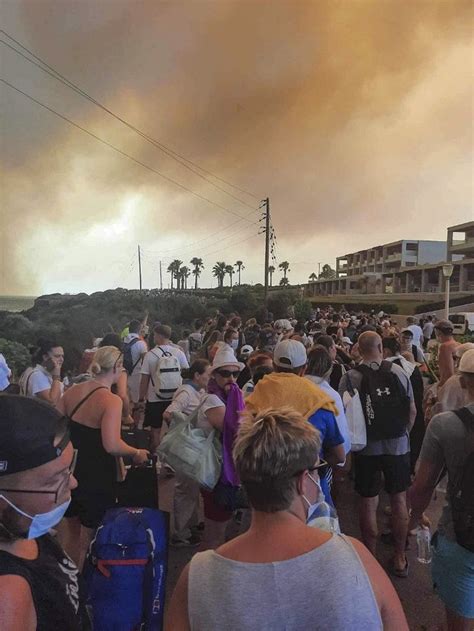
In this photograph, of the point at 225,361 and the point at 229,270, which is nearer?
the point at 225,361

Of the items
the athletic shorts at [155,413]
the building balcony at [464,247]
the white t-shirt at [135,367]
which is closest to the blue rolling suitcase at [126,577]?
the athletic shorts at [155,413]

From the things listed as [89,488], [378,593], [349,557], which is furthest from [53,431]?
[89,488]

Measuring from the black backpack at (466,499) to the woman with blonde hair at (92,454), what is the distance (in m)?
1.95

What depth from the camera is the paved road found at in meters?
3.15

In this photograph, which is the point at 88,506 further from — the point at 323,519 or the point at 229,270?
the point at 229,270

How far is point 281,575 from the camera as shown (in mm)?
1216

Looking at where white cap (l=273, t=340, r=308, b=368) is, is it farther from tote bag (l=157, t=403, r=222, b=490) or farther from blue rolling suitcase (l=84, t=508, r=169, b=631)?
blue rolling suitcase (l=84, t=508, r=169, b=631)

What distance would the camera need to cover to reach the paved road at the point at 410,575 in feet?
10.3

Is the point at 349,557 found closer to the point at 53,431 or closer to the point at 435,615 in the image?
the point at 53,431

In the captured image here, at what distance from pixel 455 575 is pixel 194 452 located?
72.4 inches

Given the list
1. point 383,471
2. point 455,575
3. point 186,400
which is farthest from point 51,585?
point 186,400

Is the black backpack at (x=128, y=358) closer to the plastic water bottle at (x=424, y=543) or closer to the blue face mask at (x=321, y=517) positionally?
the plastic water bottle at (x=424, y=543)

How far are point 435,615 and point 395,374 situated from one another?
66.9 inches

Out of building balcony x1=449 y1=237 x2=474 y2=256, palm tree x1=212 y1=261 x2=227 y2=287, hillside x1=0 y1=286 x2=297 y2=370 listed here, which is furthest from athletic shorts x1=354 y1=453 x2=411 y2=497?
palm tree x1=212 y1=261 x2=227 y2=287
